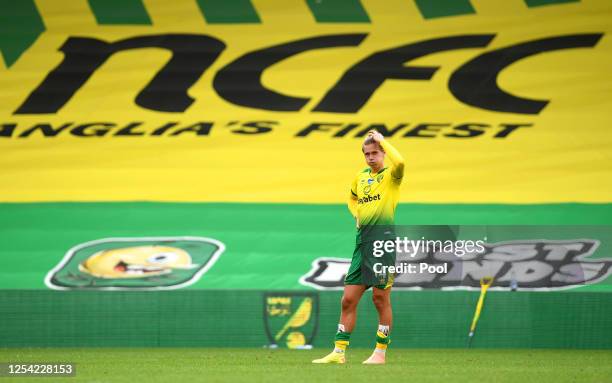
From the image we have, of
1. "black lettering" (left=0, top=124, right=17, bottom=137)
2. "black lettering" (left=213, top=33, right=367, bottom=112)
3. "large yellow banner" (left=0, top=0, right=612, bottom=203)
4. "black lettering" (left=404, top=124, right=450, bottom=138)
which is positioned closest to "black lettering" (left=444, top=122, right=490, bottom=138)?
"large yellow banner" (left=0, top=0, right=612, bottom=203)

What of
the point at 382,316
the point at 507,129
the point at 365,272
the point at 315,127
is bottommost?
the point at 382,316

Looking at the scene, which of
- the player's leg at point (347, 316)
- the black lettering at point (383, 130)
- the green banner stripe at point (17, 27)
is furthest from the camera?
the green banner stripe at point (17, 27)

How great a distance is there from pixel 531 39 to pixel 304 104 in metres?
3.10

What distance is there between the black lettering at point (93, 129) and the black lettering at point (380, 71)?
264 cm

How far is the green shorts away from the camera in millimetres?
8336

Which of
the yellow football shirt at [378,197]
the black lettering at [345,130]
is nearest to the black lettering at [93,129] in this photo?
the black lettering at [345,130]

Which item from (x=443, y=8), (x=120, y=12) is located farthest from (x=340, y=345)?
(x=120, y=12)

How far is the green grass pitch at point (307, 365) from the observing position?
7.06 meters

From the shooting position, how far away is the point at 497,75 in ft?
46.2

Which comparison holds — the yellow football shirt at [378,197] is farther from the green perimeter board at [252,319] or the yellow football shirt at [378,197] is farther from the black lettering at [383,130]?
the black lettering at [383,130]

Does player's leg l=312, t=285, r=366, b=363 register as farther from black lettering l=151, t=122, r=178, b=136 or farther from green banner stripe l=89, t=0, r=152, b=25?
green banner stripe l=89, t=0, r=152, b=25

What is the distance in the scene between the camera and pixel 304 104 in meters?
13.9

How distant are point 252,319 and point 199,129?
3.16 meters

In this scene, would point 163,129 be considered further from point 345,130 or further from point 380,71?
point 380,71
